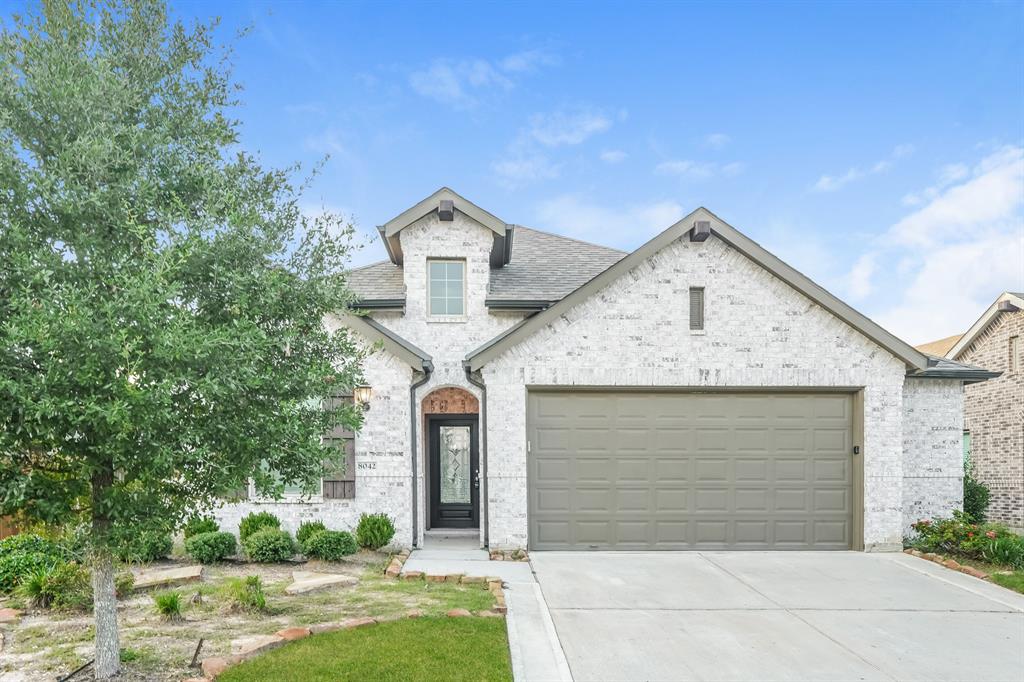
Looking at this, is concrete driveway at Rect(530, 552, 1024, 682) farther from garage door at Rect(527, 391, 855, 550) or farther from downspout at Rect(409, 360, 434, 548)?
downspout at Rect(409, 360, 434, 548)

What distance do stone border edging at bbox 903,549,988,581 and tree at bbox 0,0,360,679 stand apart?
9.83 m

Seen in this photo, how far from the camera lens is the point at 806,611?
7508 mm

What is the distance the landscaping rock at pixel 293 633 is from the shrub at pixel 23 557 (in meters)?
3.60

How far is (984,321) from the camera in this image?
17.2 metres

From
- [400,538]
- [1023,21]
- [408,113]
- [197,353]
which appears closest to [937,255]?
[1023,21]

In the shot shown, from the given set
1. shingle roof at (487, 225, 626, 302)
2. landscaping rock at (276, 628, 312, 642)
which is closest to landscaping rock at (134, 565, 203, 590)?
landscaping rock at (276, 628, 312, 642)

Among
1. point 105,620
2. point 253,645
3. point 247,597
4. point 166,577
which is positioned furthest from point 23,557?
point 253,645

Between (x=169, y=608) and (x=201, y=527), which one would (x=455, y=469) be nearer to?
(x=201, y=527)

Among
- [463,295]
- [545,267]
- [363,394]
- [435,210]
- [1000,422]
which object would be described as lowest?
[1000,422]

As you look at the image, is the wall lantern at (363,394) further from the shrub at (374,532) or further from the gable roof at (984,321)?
the gable roof at (984,321)

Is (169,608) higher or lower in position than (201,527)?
higher

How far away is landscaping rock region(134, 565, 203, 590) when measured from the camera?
827 cm

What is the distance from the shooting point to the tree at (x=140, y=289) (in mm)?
4336

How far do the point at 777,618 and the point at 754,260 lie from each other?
6232 mm
